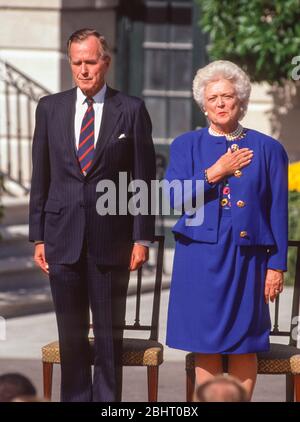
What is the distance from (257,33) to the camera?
12.0 meters

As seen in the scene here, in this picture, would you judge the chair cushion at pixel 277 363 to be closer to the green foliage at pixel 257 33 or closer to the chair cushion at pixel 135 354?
the chair cushion at pixel 135 354

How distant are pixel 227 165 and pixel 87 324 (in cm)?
102

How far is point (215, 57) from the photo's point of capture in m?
12.2

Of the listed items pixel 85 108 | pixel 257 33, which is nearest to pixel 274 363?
pixel 85 108

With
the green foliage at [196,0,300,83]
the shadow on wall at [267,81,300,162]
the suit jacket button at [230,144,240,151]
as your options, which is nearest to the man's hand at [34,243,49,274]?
the suit jacket button at [230,144,240,151]

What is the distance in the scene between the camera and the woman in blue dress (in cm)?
609

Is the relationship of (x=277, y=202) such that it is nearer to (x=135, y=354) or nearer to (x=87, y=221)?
(x=87, y=221)

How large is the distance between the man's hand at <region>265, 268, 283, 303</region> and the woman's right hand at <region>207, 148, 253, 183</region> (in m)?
0.48

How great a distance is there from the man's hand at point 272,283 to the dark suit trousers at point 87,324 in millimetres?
674

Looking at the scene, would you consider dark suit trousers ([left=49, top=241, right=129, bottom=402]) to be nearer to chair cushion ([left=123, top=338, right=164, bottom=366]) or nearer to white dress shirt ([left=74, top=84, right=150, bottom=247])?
chair cushion ([left=123, top=338, right=164, bottom=366])

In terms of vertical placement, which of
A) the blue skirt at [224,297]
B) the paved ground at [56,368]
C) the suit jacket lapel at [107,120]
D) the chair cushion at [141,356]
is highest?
the suit jacket lapel at [107,120]

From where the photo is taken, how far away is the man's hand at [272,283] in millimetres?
6141

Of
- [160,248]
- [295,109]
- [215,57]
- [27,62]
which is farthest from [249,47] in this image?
[160,248]

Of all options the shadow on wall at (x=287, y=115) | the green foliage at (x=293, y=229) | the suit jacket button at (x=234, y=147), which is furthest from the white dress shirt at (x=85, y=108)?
the shadow on wall at (x=287, y=115)
